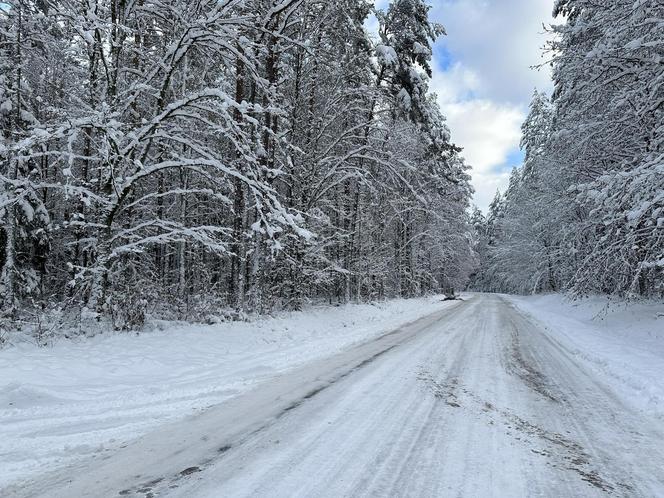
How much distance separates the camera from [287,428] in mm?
3893

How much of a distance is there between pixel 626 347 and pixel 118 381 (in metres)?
11.0

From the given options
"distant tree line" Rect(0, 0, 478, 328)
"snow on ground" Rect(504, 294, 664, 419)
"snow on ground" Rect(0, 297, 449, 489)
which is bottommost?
"snow on ground" Rect(504, 294, 664, 419)

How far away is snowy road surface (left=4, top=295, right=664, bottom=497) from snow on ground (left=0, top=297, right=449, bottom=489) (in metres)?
0.35

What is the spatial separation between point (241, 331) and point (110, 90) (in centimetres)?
564

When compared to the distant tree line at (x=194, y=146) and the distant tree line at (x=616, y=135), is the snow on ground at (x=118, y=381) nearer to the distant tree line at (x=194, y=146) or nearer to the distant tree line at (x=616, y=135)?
the distant tree line at (x=194, y=146)

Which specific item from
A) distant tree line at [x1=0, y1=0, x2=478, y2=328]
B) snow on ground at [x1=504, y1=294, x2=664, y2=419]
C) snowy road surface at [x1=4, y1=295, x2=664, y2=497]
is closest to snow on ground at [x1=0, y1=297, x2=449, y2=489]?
snowy road surface at [x1=4, y1=295, x2=664, y2=497]

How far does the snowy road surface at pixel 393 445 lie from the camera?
2822 mm

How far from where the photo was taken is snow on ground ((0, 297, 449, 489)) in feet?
11.6

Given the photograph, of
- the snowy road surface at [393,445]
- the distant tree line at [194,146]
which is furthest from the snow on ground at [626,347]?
the distant tree line at [194,146]

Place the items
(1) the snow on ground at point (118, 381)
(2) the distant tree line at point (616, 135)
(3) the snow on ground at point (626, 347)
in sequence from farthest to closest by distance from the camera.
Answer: (2) the distant tree line at point (616, 135)
(3) the snow on ground at point (626, 347)
(1) the snow on ground at point (118, 381)

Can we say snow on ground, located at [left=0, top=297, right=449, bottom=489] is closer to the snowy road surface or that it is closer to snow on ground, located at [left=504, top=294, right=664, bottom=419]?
the snowy road surface

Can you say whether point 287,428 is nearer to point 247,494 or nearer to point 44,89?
point 247,494

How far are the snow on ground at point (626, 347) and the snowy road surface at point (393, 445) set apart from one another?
447 millimetres

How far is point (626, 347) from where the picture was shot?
33.1ft
